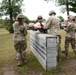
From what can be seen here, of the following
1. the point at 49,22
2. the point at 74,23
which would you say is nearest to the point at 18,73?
the point at 49,22

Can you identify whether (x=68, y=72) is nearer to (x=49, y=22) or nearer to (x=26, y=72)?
(x=26, y=72)

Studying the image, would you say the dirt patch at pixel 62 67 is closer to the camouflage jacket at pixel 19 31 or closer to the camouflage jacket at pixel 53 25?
the camouflage jacket at pixel 19 31

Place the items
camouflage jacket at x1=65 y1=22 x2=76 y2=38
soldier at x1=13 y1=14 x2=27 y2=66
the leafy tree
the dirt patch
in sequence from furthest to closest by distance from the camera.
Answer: the leafy tree < camouflage jacket at x1=65 y1=22 x2=76 y2=38 < soldier at x1=13 y1=14 x2=27 y2=66 < the dirt patch

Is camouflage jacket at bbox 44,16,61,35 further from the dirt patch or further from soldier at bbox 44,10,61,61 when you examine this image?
the dirt patch

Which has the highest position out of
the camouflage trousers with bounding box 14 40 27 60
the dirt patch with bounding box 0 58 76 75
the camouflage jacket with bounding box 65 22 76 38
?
the camouflage jacket with bounding box 65 22 76 38

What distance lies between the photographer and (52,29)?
26.8 ft

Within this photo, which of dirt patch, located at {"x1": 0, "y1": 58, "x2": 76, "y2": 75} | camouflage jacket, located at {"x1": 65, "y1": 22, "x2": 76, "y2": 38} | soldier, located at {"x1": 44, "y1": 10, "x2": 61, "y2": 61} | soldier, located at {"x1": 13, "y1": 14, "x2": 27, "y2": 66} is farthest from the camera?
camouflage jacket, located at {"x1": 65, "y1": 22, "x2": 76, "y2": 38}

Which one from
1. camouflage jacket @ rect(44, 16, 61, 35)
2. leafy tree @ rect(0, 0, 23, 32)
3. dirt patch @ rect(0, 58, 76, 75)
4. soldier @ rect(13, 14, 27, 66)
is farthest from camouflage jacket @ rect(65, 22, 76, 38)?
leafy tree @ rect(0, 0, 23, 32)

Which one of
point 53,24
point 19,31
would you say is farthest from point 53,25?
point 19,31

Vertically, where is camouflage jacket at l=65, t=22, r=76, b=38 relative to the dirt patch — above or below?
above

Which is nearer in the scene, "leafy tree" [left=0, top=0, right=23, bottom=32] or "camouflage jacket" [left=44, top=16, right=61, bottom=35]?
"camouflage jacket" [left=44, top=16, right=61, bottom=35]

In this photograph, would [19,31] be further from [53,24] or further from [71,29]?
[71,29]

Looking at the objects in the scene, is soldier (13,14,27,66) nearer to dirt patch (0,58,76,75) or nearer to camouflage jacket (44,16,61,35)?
dirt patch (0,58,76,75)

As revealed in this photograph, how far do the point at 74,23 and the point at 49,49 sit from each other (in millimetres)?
2369
